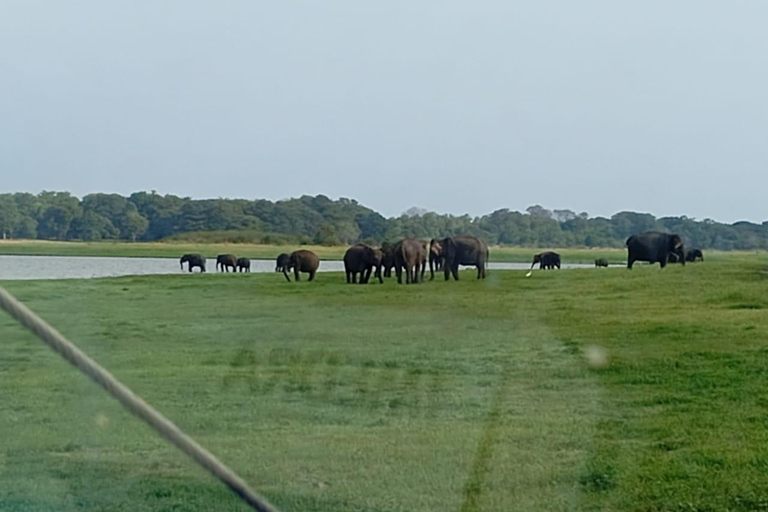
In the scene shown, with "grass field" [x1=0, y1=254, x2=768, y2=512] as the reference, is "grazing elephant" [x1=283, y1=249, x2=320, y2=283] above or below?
above

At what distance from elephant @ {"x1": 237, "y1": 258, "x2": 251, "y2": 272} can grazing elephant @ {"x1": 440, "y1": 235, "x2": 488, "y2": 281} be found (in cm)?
502

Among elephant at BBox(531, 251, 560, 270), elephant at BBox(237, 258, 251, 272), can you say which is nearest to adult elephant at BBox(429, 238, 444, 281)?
elephant at BBox(531, 251, 560, 270)

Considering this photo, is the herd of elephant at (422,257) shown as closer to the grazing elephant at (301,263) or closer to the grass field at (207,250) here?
the grazing elephant at (301,263)

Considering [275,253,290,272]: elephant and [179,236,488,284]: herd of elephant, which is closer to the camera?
[179,236,488,284]: herd of elephant

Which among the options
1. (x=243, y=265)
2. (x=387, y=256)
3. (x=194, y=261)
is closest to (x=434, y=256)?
(x=387, y=256)

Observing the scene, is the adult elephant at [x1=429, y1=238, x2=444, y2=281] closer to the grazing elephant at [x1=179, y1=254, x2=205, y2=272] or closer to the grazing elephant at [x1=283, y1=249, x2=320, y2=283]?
the grazing elephant at [x1=283, y1=249, x2=320, y2=283]

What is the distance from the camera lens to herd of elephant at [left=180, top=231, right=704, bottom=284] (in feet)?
65.9

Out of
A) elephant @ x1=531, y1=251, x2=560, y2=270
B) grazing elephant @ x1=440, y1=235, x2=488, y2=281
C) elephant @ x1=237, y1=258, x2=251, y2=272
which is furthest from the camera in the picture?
elephant @ x1=237, y1=258, x2=251, y2=272

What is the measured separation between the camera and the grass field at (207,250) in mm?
10909

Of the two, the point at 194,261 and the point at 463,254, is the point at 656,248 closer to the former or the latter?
the point at 463,254

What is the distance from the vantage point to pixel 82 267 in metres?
→ 14.9

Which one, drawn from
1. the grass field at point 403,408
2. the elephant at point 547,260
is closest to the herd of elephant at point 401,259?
the elephant at point 547,260

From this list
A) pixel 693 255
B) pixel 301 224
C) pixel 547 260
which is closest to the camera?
pixel 301 224

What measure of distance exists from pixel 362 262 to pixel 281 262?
2.01m
